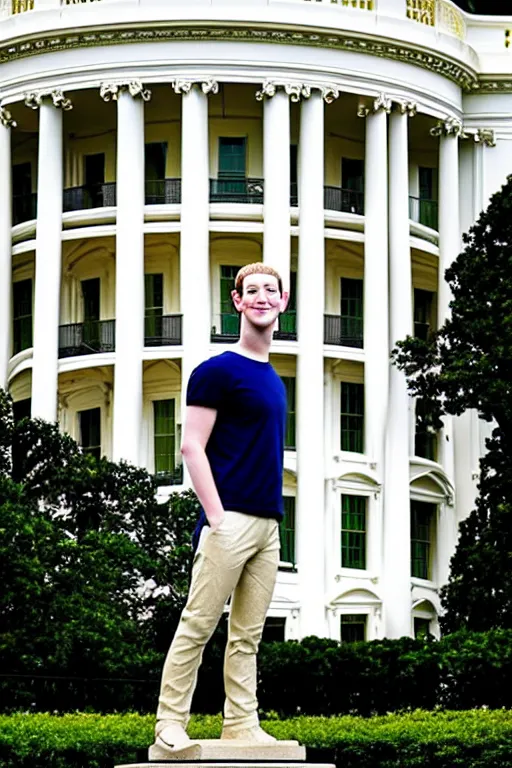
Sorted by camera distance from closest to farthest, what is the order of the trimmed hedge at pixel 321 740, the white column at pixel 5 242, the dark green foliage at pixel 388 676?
the trimmed hedge at pixel 321 740
the dark green foliage at pixel 388 676
the white column at pixel 5 242

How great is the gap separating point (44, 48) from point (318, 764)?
47807 mm

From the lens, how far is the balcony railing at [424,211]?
65688 mm

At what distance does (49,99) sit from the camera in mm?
62375

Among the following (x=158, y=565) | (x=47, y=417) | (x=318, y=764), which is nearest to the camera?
(x=318, y=764)

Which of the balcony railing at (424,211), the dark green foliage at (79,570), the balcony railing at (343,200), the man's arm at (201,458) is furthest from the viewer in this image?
the balcony railing at (424,211)

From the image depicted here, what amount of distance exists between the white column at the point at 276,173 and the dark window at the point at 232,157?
191 centimetres

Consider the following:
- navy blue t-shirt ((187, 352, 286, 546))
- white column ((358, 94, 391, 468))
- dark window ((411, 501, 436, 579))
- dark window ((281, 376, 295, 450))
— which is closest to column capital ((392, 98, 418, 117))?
white column ((358, 94, 391, 468))

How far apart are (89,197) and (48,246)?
2.26 meters

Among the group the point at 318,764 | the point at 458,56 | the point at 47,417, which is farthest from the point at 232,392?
the point at 458,56

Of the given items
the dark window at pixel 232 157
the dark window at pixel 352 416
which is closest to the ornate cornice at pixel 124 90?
the dark window at pixel 232 157

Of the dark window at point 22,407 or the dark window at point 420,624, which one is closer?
the dark window at point 420,624

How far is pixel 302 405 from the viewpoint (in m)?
61.7

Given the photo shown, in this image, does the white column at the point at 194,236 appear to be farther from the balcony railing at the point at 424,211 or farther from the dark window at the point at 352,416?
the balcony railing at the point at 424,211

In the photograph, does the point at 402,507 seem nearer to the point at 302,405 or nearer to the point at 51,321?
the point at 302,405
